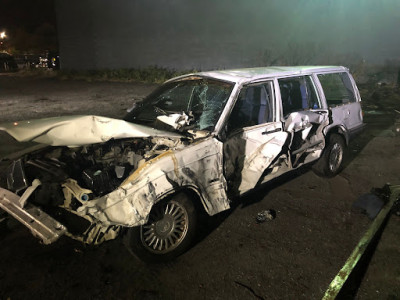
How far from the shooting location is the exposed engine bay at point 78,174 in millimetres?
2578

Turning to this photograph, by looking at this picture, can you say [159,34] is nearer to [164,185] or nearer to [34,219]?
Result: [164,185]

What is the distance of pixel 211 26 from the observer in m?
16.3

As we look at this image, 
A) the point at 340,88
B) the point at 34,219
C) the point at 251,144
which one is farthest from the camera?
the point at 340,88

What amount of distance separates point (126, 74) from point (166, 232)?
15881 mm

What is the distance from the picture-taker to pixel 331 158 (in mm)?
4559

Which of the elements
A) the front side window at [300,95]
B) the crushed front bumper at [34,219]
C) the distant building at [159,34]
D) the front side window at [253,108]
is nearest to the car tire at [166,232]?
the crushed front bumper at [34,219]

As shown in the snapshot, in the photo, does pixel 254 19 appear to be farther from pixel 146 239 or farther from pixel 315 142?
pixel 146 239

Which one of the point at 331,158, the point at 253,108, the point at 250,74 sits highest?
the point at 250,74

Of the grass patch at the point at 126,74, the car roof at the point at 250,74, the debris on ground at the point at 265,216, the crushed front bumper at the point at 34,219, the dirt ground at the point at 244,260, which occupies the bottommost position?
the dirt ground at the point at 244,260

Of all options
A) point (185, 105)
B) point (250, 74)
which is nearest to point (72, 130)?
point (185, 105)

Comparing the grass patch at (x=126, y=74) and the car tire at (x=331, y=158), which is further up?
the grass patch at (x=126, y=74)

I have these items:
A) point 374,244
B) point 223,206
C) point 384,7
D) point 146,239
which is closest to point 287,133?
point 223,206

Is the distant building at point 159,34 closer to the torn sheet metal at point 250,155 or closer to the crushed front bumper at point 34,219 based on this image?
the torn sheet metal at point 250,155

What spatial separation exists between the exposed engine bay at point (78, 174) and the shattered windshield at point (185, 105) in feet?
1.09
